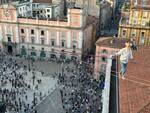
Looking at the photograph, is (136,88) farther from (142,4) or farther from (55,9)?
(55,9)

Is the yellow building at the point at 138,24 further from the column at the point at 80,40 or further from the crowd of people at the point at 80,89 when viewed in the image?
the crowd of people at the point at 80,89

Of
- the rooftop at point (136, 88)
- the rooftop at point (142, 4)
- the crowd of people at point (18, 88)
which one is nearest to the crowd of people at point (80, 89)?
the crowd of people at point (18, 88)

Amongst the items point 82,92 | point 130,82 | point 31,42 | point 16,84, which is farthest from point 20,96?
point 130,82

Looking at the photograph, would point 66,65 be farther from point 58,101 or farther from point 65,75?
point 58,101

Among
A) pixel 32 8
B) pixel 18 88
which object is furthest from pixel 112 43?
pixel 32 8

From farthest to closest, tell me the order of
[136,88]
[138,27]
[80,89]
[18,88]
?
1. [138,27]
2. [18,88]
3. [80,89]
4. [136,88]

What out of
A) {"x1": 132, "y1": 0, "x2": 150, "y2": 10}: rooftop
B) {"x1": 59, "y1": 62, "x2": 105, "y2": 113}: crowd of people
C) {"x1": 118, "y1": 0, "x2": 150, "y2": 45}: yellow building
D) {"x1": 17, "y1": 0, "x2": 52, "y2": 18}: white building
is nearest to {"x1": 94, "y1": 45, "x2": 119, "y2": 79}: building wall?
{"x1": 59, "y1": 62, "x2": 105, "y2": 113}: crowd of people
